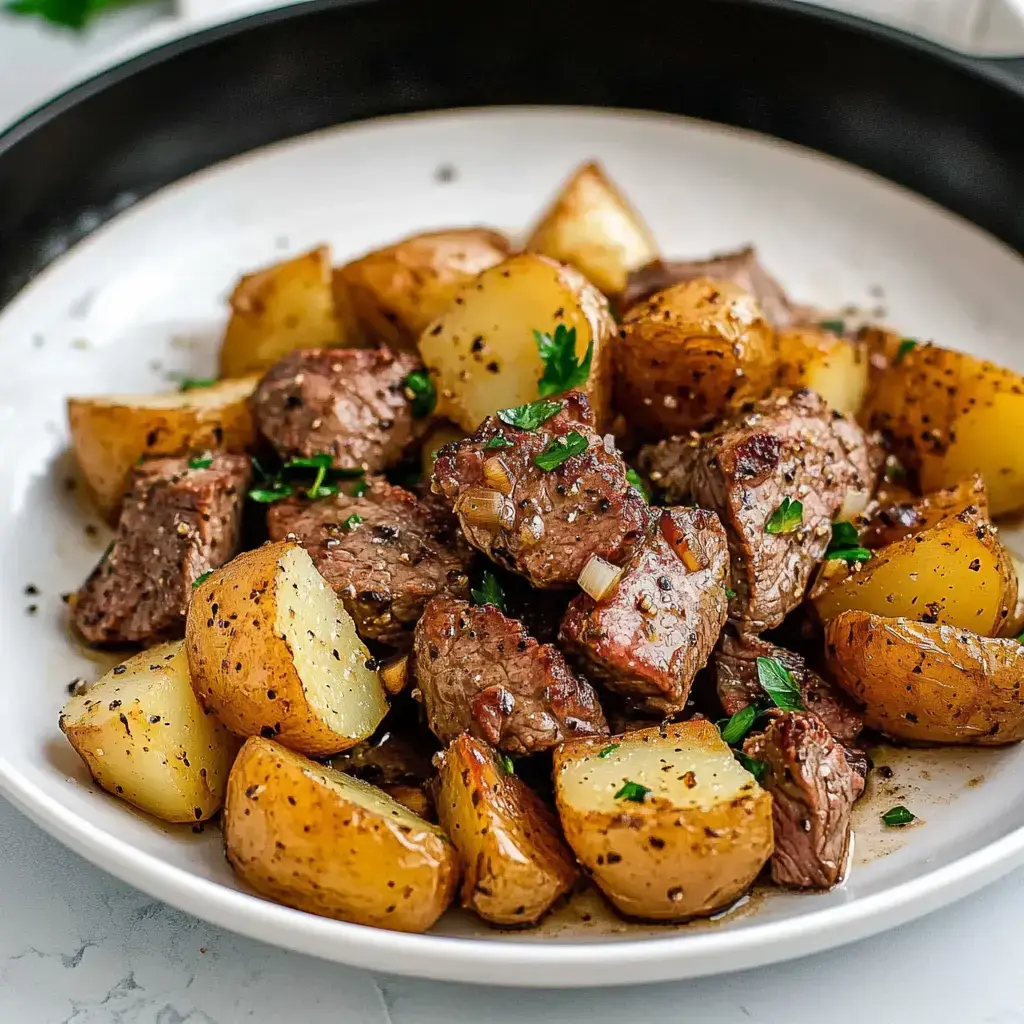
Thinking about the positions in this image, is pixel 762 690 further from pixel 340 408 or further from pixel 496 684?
pixel 340 408

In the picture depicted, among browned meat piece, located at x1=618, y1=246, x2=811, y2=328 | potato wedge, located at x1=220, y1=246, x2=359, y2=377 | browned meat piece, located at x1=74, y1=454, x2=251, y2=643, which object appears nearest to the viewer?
browned meat piece, located at x1=74, y1=454, x2=251, y2=643

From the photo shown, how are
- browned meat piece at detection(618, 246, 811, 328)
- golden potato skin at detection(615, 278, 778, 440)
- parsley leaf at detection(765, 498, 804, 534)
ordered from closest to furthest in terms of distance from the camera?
1. parsley leaf at detection(765, 498, 804, 534)
2. golden potato skin at detection(615, 278, 778, 440)
3. browned meat piece at detection(618, 246, 811, 328)

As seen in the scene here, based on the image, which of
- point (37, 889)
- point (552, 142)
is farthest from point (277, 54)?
point (37, 889)

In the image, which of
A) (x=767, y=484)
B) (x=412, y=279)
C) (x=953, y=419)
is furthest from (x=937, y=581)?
(x=412, y=279)

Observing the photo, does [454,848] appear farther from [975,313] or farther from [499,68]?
[499,68]

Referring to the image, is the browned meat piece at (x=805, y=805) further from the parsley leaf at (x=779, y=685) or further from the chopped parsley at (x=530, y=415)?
the chopped parsley at (x=530, y=415)

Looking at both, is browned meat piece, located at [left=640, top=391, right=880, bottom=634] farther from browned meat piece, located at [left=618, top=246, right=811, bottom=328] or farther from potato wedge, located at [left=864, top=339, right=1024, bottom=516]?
browned meat piece, located at [left=618, top=246, right=811, bottom=328]

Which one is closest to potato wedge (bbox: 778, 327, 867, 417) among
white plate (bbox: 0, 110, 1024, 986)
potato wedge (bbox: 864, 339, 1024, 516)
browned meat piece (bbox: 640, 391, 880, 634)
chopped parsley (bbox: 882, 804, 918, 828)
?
potato wedge (bbox: 864, 339, 1024, 516)
